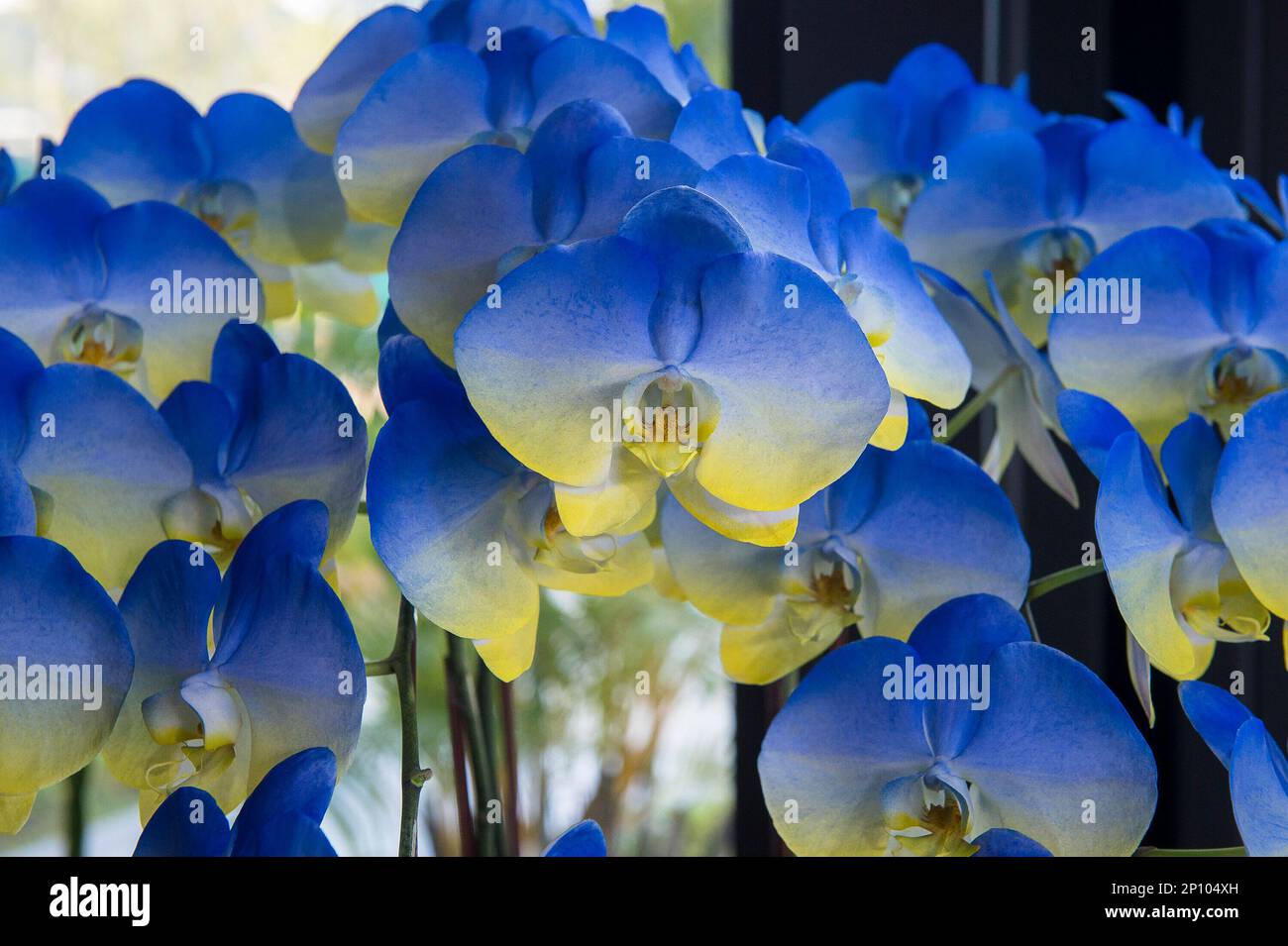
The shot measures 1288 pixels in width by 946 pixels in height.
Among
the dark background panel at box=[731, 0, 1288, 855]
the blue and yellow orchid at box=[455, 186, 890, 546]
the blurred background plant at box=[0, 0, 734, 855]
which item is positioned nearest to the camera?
the blue and yellow orchid at box=[455, 186, 890, 546]

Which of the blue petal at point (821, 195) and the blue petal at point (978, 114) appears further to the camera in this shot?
the blue petal at point (978, 114)

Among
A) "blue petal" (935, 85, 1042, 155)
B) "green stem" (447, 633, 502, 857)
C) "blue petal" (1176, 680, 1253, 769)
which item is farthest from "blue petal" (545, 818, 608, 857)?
"blue petal" (935, 85, 1042, 155)

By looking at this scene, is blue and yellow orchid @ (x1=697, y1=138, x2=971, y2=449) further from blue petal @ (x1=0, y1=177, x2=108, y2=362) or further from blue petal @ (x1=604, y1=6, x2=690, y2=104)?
blue petal @ (x1=0, y1=177, x2=108, y2=362)

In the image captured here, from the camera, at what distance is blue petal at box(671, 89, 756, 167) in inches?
10.3

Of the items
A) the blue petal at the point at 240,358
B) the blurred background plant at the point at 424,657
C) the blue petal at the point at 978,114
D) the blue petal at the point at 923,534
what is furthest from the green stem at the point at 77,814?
the blue petal at the point at 978,114

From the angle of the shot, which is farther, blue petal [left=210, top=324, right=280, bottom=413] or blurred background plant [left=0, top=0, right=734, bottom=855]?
blurred background plant [left=0, top=0, right=734, bottom=855]

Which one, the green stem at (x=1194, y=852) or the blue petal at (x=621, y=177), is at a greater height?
the blue petal at (x=621, y=177)

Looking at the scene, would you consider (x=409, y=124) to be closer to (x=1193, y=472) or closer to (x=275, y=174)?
(x=275, y=174)

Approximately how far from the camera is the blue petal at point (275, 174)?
34 cm

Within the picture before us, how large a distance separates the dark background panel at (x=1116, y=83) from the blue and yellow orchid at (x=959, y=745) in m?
0.17

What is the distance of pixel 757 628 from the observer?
0.31m

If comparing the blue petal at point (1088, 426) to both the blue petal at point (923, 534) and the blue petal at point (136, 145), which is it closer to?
the blue petal at point (923, 534)

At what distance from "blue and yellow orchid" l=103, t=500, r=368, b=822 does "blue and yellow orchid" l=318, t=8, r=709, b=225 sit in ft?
0.32
